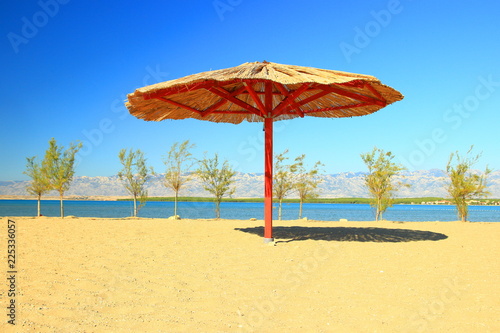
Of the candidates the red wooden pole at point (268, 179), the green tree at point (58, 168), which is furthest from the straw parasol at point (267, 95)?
the green tree at point (58, 168)

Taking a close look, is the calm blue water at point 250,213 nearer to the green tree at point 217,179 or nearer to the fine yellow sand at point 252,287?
the green tree at point 217,179

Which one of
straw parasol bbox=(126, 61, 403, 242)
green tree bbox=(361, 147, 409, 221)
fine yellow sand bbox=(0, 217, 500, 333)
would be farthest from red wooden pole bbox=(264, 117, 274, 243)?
green tree bbox=(361, 147, 409, 221)

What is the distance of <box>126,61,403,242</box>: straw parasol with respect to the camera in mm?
7121

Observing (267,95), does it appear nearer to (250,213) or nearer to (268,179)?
(268,179)

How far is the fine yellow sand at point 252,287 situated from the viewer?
3.40m

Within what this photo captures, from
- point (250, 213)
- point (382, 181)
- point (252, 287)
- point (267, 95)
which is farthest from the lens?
point (250, 213)

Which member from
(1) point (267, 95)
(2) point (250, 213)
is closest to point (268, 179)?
(1) point (267, 95)

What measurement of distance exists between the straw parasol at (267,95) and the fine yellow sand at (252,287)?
2.48 metres

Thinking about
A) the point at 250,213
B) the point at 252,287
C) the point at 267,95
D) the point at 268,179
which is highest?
the point at 267,95

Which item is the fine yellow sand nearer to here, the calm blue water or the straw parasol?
the straw parasol

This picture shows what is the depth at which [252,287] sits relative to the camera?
4.60 metres

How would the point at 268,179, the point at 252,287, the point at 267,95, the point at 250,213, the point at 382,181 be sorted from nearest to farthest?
the point at 252,287
the point at 268,179
the point at 267,95
the point at 382,181
the point at 250,213

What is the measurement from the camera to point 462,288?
4582mm

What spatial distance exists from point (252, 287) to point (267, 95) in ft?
16.6
